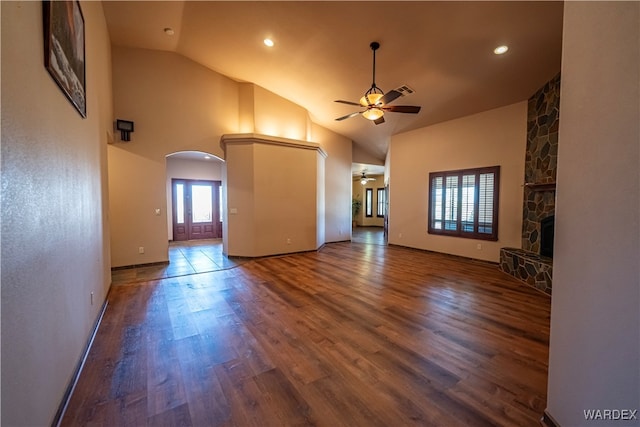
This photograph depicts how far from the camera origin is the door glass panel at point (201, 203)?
9.17 m

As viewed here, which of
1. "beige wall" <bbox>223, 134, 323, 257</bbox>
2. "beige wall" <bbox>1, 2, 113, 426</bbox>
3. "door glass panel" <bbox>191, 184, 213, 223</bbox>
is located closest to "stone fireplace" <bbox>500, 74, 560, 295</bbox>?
"beige wall" <bbox>223, 134, 323, 257</bbox>

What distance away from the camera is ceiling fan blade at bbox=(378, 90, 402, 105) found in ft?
12.0

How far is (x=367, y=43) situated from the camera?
4078mm

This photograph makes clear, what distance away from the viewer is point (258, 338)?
2.59 meters

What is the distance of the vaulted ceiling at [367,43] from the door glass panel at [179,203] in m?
4.42

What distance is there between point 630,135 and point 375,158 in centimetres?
952

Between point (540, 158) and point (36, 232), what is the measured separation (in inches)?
262

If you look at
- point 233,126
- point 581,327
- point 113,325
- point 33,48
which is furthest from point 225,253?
point 581,327

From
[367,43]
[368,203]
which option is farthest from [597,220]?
[368,203]

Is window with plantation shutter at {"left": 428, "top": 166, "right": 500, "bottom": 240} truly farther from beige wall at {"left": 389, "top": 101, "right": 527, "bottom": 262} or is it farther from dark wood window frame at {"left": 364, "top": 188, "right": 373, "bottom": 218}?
dark wood window frame at {"left": 364, "top": 188, "right": 373, "bottom": 218}

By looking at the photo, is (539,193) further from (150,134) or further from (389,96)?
(150,134)

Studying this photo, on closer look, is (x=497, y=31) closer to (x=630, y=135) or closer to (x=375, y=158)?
(x=630, y=135)

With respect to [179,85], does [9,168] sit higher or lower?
lower

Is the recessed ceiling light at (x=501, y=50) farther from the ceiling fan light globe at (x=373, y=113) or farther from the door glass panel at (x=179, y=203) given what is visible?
the door glass panel at (x=179, y=203)
